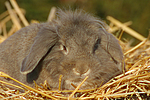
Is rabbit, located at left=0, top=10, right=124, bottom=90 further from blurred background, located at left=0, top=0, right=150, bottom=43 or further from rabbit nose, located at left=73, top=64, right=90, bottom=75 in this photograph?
blurred background, located at left=0, top=0, right=150, bottom=43

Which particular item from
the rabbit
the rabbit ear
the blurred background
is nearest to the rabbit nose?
the rabbit

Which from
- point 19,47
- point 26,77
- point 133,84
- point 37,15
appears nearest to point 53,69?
point 26,77

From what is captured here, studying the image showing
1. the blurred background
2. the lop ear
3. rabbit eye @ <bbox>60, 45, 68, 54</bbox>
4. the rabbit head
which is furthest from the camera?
the blurred background

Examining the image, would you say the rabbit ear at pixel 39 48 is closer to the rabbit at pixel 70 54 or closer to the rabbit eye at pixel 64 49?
the rabbit at pixel 70 54

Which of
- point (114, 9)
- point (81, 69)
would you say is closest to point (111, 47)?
point (81, 69)

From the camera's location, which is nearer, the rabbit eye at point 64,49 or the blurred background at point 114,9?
the rabbit eye at point 64,49

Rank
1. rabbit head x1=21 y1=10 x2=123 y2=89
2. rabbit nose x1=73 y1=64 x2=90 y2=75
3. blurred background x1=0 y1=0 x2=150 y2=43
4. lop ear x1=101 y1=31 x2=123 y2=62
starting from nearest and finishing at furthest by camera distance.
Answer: rabbit nose x1=73 y1=64 x2=90 y2=75 < rabbit head x1=21 y1=10 x2=123 y2=89 < lop ear x1=101 y1=31 x2=123 y2=62 < blurred background x1=0 y1=0 x2=150 y2=43

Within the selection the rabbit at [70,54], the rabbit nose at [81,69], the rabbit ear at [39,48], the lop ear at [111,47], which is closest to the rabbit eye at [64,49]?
the rabbit at [70,54]

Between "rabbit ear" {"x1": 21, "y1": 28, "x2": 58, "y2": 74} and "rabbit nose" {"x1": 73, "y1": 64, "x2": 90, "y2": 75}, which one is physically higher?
"rabbit ear" {"x1": 21, "y1": 28, "x2": 58, "y2": 74}
